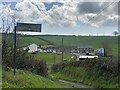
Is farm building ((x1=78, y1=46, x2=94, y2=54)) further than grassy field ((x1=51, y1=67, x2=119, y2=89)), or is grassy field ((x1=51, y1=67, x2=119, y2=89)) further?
farm building ((x1=78, y1=46, x2=94, y2=54))

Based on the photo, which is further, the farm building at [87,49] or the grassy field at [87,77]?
the farm building at [87,49]

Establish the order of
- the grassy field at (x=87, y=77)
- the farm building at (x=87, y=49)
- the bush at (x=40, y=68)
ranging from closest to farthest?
the grassy field at (x=87, y=77)
the bush at (x=40, y=68)
the farm building at (x=87, y=49)

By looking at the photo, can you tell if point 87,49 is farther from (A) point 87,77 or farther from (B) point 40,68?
(B) point 40,68

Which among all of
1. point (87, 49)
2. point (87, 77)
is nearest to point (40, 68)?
point (87, 77)

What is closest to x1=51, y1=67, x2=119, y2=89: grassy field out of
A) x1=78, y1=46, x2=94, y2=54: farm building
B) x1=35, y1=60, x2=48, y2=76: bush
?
x1=78, y1=46, x2=94, y2=54: farm building

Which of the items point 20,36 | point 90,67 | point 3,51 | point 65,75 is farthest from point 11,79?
point 65,75

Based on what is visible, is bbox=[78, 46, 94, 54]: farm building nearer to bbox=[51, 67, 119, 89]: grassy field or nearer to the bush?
bbox=[51, 67, 119, 89]: grassy field

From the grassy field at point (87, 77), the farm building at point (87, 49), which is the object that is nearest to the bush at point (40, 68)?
the grassy field at point (87, 77)

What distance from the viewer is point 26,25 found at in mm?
15625

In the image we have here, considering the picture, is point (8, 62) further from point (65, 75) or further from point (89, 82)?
point (65, 75)

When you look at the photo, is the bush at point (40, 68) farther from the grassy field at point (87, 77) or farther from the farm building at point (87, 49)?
the farm building at point (87, 49)

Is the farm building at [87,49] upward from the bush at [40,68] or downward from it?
upward

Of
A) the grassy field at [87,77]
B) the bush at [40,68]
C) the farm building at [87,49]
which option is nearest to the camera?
the grassy field at [87,77]

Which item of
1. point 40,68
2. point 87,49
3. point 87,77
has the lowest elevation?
point 87,77
